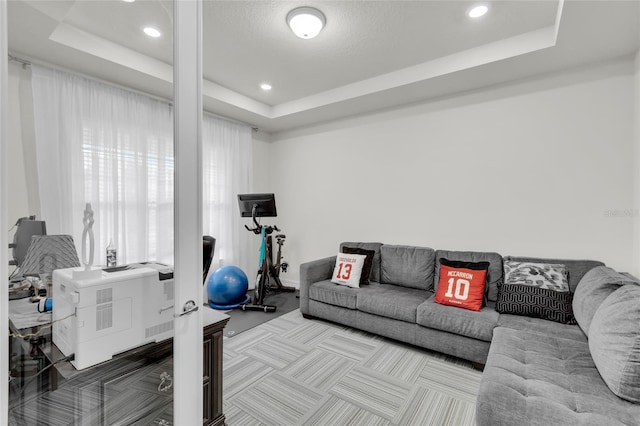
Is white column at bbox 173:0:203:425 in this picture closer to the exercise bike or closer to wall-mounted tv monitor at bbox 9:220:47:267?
wall-mounted tv monitor at bbox 9:220:47:267

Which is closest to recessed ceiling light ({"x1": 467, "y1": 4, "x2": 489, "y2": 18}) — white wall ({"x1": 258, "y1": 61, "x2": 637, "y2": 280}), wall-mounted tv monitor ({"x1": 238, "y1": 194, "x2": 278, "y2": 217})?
white wall ({"x1": 258, "y1": 61, "x2": 637, "y2": 280})

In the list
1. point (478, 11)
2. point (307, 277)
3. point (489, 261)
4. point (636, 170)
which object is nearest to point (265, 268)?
point (307, 277)

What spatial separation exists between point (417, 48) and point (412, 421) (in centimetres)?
309

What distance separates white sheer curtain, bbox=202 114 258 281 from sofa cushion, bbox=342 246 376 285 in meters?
1.83

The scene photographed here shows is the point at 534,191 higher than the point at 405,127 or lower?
lower

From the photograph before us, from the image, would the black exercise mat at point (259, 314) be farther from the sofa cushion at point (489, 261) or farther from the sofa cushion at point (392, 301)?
the sofa cushion at point (489, 261)

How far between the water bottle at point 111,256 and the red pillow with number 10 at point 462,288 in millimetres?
2594

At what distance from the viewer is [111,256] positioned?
1183 mm

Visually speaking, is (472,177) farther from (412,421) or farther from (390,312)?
(412,421)

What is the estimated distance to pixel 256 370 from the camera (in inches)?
93.7

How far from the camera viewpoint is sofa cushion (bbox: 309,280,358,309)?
3.12 meters

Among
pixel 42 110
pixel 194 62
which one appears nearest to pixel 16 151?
pixel 42 110

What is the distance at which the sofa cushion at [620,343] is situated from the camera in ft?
4.21

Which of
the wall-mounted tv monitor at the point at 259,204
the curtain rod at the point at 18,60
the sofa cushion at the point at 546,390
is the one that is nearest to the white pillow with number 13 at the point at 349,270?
the wall-mounted tv monitor at the point at 259,204
